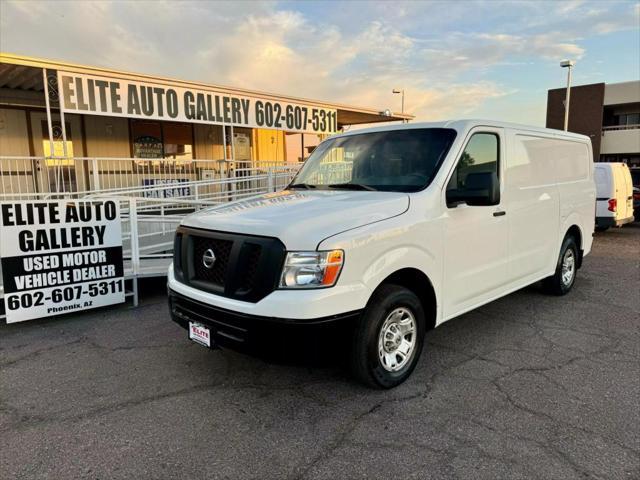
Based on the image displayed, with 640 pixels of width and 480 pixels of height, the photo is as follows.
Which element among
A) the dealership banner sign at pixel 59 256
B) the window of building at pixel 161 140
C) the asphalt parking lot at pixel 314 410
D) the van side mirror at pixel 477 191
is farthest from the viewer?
the window of building at pixel 161 140

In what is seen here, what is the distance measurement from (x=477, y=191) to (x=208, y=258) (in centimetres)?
217

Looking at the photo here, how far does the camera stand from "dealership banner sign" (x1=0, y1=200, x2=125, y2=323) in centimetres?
486

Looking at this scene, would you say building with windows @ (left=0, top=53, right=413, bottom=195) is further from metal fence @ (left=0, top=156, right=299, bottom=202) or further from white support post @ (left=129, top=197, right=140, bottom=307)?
white support post @ (left=129, top=197, right=140, bottom=307)

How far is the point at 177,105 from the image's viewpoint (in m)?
10.3

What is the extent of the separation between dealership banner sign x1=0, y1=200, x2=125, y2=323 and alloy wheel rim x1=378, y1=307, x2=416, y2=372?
3586mm

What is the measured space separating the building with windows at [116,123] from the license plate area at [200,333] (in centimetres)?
602

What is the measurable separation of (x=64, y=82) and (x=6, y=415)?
709 cm

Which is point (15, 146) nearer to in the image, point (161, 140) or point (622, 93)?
point (161, 140)

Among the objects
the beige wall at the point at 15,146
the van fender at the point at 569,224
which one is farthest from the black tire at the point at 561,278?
the beige wall at the point at 15,146

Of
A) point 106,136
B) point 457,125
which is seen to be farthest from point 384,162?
point 106,136

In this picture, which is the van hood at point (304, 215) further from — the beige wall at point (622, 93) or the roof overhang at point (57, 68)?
the beige wall at point (622, 93)

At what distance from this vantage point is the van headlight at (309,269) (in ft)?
9.71

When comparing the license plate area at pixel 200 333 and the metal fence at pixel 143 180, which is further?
the metal fence at pixel 143 180

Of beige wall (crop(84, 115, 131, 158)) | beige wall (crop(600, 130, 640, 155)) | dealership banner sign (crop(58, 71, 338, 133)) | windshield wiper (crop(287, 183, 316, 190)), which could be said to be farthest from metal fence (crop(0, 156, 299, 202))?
beige wall (crop(600, 130, 640, 155))
